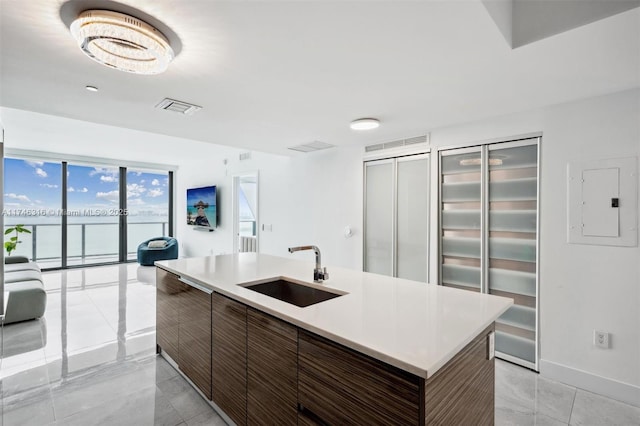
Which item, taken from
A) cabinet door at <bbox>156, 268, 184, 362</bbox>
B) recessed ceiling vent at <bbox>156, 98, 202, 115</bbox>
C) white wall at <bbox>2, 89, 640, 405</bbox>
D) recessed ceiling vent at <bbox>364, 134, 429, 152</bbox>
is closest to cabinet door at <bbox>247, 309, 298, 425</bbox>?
cabinet door at <bbox>156, 268, 184, 362</bbox>

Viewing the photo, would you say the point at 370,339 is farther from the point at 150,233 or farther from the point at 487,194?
the point at 150,233

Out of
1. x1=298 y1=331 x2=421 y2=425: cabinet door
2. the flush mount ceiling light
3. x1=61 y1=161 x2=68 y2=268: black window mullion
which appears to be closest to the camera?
x1=298 y1=331 x2=421 y2=425: cabinet door

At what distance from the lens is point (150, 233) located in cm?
803

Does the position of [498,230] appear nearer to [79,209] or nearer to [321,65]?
[321,65]

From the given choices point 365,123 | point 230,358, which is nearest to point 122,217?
point 365,123

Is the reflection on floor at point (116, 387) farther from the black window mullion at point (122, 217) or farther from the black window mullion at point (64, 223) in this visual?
the black window mullion at point (122, 217)

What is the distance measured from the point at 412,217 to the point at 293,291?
6.75ft

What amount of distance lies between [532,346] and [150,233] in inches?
330

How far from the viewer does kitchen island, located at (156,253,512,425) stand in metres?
1.05

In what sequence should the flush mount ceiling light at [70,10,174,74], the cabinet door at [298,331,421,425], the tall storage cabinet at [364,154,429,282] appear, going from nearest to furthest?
1. the cabinet door at [298,331,421,425]
2. the flush mount ceiling light at [70,10,174,74]
3. the tall storage cabinet at [364,154,429,282]

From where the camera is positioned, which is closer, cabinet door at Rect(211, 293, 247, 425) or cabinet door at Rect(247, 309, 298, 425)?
cabinet door at Rect(247, 309, 298, 425)

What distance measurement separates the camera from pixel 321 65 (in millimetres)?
1878

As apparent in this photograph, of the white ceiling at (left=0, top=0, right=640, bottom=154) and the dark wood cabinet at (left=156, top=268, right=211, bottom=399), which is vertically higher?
the white ceiling at (left=0, top=0, right=640, bottom=154)

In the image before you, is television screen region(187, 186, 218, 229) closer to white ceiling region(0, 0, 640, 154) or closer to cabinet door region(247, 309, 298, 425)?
white ceiling region(0, 0, 640, 154)
